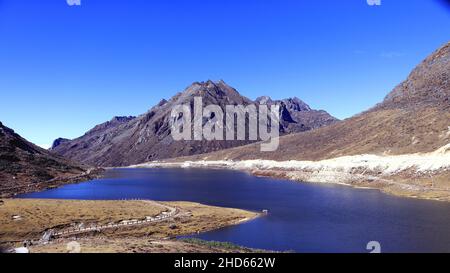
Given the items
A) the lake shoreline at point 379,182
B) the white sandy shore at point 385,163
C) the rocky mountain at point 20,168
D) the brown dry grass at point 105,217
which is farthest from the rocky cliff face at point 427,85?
the rocky mountain at point 20,168

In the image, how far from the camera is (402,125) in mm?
137750

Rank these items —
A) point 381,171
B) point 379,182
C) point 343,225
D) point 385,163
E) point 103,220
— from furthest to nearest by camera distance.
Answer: point 385,163
point 381,171
point 379,182
point 103,220
point 343,225

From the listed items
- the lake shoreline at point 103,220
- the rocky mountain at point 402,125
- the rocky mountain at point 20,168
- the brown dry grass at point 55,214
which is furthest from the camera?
the rocky mountain at point 402,125

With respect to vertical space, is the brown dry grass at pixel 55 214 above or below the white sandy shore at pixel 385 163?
below

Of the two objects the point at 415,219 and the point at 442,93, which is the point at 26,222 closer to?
the point at 415,219

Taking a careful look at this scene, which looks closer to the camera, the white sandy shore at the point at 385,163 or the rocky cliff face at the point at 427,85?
the white sandy shore at the point at 385,163

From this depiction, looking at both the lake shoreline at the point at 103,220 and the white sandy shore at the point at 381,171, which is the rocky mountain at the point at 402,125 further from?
the lake shoreline at the point at 103,220

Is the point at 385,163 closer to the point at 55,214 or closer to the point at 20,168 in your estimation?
the point at 55,214

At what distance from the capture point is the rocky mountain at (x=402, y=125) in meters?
120

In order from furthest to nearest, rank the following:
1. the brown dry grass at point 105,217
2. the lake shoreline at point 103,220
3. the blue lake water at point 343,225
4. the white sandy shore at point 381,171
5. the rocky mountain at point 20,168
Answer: the rocky mountain at point 20,168, the white sandy shore at point 381,171, the brown dry grass at point 105,217, the lake shoreline at point 103,220, the blue lake water at point 343,225

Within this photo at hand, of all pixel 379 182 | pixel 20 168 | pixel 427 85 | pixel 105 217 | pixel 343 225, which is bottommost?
pixel 343 225

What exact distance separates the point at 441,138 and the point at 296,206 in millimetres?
60006

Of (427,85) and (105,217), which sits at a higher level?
(427,85)

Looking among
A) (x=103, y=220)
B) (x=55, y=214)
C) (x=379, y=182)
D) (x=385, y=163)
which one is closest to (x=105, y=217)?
(x=103, y=220)
